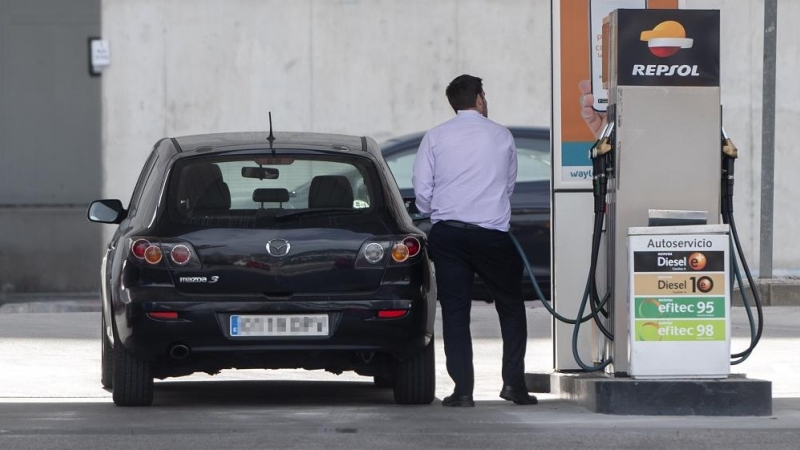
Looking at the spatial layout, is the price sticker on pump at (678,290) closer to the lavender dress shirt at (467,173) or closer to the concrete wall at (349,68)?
the lavender dress shirt at (467,173)

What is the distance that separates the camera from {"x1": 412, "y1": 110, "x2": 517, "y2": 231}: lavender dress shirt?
923 cm

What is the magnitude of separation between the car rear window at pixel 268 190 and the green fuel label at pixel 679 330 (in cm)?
149

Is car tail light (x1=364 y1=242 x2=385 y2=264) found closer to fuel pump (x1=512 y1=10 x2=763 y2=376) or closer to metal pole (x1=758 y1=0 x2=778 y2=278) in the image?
fuel pump (x1=512 y1=10 x2=763 y2=376)

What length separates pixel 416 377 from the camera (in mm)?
9430

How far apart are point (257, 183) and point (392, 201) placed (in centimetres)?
70

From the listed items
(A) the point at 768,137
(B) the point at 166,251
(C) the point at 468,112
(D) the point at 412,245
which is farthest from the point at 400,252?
(A) the point at 768,137

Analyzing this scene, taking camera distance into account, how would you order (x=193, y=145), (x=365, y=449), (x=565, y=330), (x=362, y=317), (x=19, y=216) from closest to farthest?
(x=365, y=449) → (x=362, y=317) → (x=193, y=145) → (x=565, y=330) → (x=19, y=216)

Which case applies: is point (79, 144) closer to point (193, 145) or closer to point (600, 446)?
point (193, 145)

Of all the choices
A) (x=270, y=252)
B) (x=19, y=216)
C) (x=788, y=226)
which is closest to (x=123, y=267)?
(x=270, y=252)

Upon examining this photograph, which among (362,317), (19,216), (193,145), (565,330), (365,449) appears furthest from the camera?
(19,216)

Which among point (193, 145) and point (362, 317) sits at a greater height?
point (193, 145)

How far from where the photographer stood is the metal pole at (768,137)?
16.0 meters

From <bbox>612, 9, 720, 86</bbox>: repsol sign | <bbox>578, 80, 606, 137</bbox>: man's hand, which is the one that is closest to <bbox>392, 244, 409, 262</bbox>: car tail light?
<bbox>612, 9, 720, 86</bbox>: repsol sign

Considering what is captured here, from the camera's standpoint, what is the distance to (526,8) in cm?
1842
